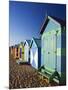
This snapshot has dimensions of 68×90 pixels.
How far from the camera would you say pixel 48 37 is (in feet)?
6.80

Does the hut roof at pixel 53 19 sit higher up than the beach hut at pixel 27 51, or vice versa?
the hut roof at pixel 53 19

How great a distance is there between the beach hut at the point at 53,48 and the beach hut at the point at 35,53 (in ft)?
0.11

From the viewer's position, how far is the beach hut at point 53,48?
2.05 m

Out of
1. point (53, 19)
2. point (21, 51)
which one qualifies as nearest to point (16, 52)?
point (21, 51)

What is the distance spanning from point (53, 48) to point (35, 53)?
0.19 meters

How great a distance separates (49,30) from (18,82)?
0.59 meters

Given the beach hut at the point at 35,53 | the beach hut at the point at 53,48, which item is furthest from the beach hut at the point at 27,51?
the beach hut at the point at 53,48

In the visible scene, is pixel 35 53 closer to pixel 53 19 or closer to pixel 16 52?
pixel 16 52

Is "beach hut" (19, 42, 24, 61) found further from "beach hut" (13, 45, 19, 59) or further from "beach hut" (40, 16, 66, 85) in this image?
"beach hut" (40, 16, 66, 85)

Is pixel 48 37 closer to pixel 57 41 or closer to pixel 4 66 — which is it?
pixel 57 41

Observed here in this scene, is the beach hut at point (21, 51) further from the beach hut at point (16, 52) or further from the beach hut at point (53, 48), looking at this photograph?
the beach hut at point (53, 48)

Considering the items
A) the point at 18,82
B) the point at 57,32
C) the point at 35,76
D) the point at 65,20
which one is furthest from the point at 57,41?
the point at 18,82

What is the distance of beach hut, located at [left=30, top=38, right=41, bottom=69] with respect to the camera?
202 centimetres

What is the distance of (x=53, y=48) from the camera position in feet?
6.81
